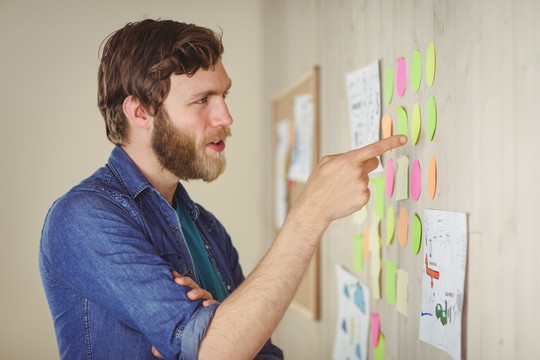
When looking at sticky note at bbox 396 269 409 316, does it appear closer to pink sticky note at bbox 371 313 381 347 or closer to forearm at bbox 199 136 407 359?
pink sticky note at bbox 371 313 381 347

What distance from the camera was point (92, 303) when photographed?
1.21 m

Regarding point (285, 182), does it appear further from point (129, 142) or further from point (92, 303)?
point (92, 303)

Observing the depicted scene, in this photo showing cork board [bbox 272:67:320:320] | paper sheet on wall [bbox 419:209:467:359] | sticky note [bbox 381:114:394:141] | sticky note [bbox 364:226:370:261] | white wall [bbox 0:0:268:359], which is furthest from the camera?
white wall [bbox 0:0:268:359]

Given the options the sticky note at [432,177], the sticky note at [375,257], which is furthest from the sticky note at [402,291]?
the sticky note at [432,177]

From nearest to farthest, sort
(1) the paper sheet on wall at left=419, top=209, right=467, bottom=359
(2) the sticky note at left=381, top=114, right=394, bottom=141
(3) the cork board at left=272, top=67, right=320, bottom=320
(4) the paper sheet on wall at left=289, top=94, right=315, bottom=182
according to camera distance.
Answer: (1) the paper sheet on wall at left=419, top=209, right=467, bottom=359 → (2) the sticky note at left=381, top=114, right=394, bottom=141 → (3) the cork board at left=272, top=67, right=320, bottom=320 → (4) the paper sheet on wall at left=289, top=94, right=315, bottom=182

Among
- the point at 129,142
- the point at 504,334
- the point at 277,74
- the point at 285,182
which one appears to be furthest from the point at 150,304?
the point at 277,74

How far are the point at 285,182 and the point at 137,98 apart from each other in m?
1.78

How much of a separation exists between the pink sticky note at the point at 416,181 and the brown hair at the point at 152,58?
0.55m

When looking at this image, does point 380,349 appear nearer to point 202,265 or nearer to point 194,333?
point 202,265

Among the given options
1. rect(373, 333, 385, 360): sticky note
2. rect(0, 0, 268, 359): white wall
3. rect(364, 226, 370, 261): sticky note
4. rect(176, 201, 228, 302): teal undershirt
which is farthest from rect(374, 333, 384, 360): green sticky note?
rect(0, 0, 268, 359): white wall

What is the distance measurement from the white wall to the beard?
7.57 feet

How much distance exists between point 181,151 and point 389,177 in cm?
55

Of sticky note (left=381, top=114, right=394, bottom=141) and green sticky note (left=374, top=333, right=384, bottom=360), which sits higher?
sticky note (left=381, top=114, right=394, bottom=141)

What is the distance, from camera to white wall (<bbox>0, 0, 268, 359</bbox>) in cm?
353
